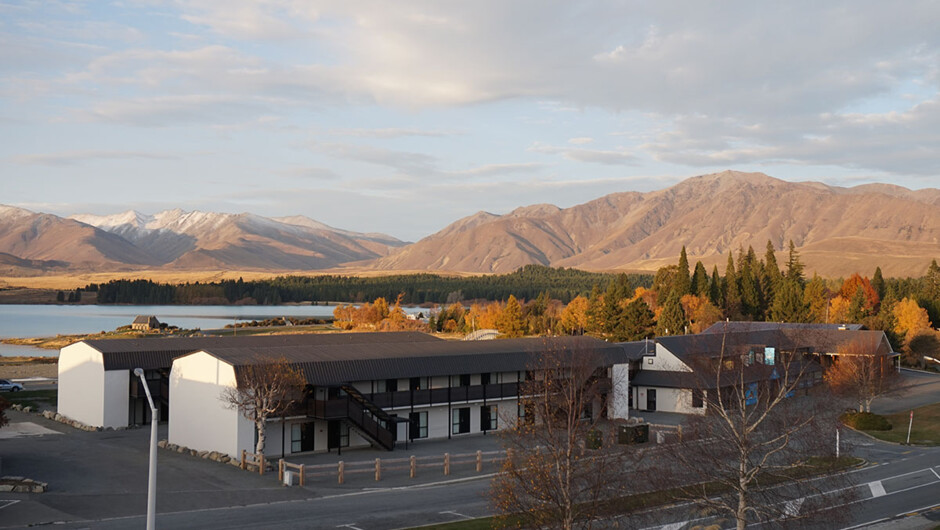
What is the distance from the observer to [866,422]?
58844 mm

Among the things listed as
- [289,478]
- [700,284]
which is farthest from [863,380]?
[700,284]

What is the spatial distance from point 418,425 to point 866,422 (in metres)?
32.1

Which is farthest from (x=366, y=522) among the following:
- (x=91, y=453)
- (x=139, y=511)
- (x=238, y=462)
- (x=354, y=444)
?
(x=91, y=453)

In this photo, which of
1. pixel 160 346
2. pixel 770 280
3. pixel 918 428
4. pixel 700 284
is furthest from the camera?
pixel 770 280

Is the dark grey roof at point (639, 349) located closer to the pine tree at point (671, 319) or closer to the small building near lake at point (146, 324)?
the pine tree at point (671, 319)

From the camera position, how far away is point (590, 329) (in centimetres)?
10462

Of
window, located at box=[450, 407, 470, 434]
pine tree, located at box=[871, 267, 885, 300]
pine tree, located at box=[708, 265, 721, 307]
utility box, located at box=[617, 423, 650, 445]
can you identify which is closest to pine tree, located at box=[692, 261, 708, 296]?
pine tree, located at box=[708, 265, 721, 307]

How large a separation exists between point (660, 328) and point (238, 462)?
70.3 meters

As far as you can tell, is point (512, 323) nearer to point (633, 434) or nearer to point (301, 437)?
point (633, 434)

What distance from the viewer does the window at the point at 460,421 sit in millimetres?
54312

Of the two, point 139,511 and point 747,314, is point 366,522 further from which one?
point 747,314

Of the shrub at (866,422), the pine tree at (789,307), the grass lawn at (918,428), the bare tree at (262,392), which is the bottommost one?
the grass lawn at (918,428)

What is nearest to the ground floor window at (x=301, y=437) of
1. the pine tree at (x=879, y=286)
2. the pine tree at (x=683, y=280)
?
the pine tree at (x=683, y=280)

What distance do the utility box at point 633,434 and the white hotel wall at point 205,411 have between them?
2081 centimetres
